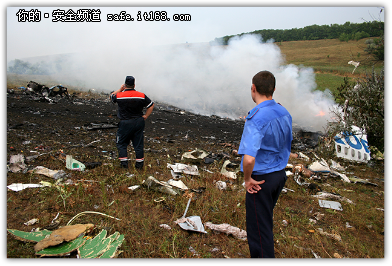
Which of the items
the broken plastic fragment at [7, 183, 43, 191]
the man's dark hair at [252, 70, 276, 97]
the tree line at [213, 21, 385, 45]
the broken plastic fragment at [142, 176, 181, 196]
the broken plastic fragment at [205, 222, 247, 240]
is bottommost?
the broken plastic fragment at [205, 222, 247, 240]

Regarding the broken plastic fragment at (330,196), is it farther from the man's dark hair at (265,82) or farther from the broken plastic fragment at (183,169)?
the man's dark hair at (265,82)

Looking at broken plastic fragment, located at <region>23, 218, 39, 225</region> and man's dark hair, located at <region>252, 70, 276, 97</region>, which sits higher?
man's dark hair, located at <region>252, 70, 276, 97</region>

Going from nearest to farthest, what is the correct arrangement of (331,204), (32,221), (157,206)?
(32,221) → (157,206) → (331,204)

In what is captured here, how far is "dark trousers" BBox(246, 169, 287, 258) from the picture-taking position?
5.75 feet

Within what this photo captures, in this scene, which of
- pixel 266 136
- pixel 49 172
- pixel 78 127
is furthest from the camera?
pixel 78 127

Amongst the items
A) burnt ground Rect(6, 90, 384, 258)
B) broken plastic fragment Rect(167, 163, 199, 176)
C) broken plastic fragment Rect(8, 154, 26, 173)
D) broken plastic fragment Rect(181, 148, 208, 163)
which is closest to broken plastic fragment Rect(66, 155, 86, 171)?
burnt ground Rect(6, 90, 384, 258)

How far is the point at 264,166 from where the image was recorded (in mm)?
1769

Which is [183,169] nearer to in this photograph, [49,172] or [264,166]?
[49,172]

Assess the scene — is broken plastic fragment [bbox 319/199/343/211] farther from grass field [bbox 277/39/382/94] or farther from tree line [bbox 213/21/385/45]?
tree line [bbox 213/21/385/45]

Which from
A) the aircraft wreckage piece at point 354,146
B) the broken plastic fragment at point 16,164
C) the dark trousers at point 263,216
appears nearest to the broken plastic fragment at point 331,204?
the dark trousers at point 263,216

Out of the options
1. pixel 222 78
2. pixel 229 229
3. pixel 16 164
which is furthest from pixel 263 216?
pixel 222 78

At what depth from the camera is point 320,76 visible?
2348cm

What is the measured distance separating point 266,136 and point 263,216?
2.14ft

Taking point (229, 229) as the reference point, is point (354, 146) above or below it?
above
